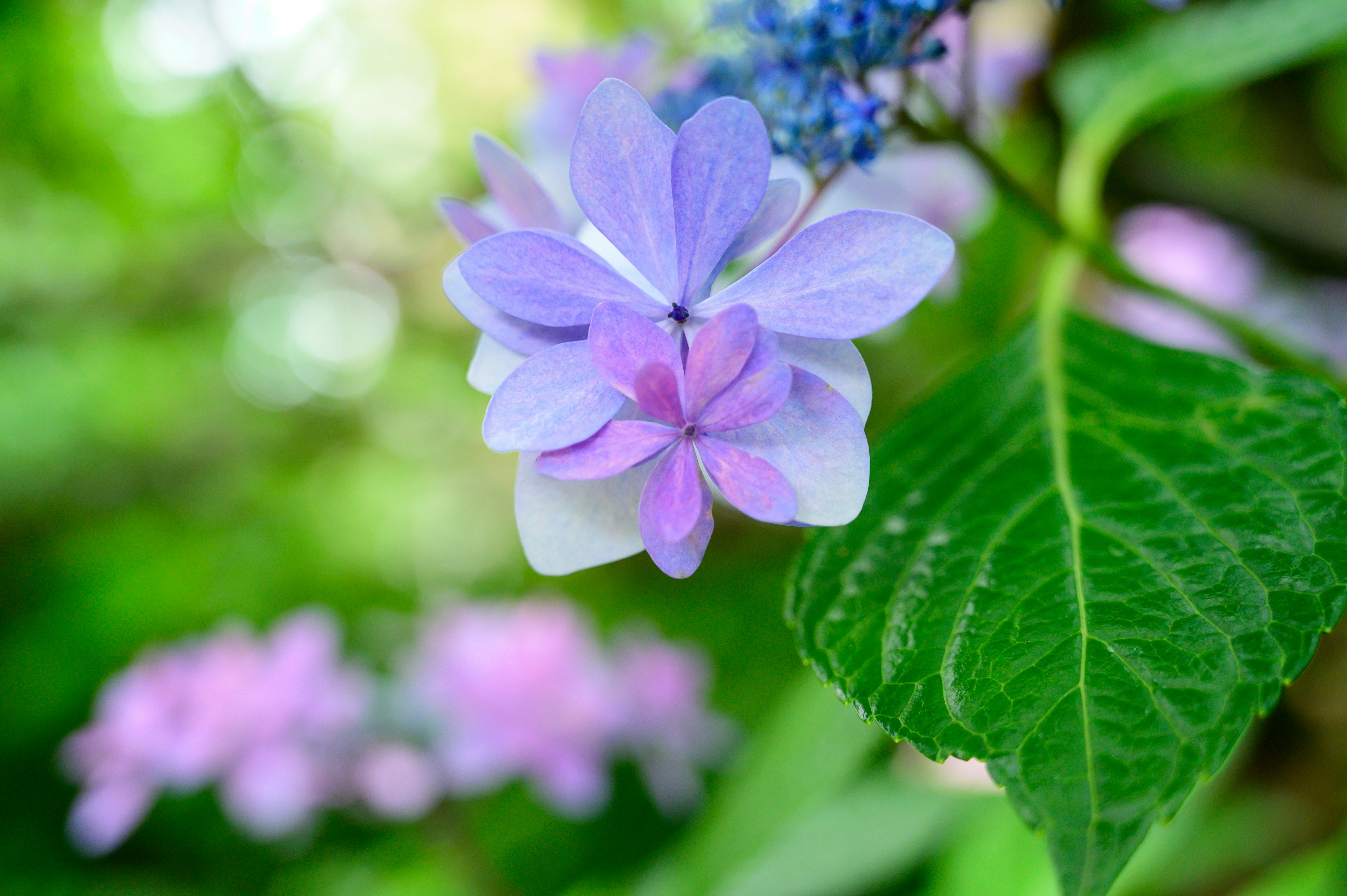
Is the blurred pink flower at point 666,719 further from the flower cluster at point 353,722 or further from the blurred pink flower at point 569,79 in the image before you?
the blurred pink flower at point 569,79

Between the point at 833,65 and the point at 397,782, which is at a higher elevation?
the point at 833,65

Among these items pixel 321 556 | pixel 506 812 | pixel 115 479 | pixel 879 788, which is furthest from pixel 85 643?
pixel 879 788

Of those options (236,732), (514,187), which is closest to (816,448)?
(514,187)

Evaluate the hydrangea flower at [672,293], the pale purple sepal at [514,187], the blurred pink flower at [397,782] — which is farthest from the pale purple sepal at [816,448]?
the blurred pink flower at [397,782]

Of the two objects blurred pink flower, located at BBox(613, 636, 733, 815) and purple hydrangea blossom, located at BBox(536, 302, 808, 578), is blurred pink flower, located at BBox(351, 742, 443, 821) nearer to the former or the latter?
blurred pink flower, located at BBox(613, 636, 733, 815)

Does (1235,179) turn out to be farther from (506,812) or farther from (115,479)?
(115,479)

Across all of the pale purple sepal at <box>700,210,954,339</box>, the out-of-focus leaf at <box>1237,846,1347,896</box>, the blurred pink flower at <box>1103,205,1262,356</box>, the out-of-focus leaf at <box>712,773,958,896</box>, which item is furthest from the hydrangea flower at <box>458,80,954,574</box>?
the blurred pink flower at <box>1103,205,1262,356</box>

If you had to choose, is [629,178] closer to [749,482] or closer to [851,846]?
[749,482]
